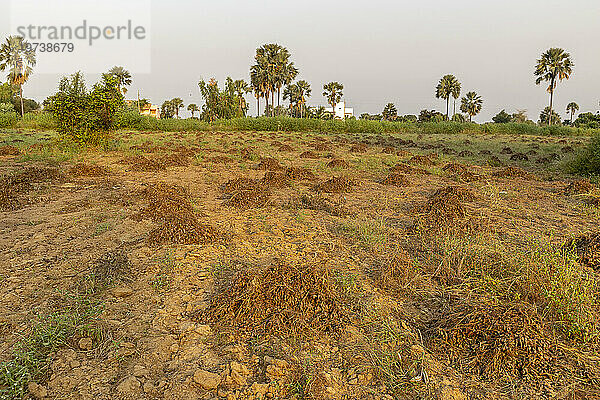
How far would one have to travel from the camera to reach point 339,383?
98.7 inches

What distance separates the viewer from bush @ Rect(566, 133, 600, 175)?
11094 mm

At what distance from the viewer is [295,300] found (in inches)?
127

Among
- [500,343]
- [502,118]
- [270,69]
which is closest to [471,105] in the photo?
[502,118]

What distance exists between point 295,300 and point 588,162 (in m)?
12.1

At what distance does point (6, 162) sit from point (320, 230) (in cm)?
1083

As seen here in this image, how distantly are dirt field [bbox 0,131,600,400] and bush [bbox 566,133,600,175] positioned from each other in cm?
568

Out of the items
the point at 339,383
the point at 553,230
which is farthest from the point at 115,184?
the point at 553,230

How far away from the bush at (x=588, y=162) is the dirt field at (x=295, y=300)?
5.68 metres

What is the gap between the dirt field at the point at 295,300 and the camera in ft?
8.24

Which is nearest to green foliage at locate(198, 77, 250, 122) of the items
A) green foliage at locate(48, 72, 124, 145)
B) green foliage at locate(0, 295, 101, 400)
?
green foliage at locate(48, 72, 124, 145)

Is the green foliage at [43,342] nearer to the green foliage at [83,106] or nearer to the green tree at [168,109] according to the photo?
the green foliage at [83,106]

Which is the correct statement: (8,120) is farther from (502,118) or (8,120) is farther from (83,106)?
(502,118)

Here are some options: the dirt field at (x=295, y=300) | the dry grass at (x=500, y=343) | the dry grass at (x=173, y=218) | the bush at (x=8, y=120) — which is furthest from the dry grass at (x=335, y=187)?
the bush at (x=8, y=120)

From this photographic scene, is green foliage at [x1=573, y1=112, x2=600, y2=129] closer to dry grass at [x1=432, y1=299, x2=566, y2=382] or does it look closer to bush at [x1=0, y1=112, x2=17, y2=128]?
dry grass at [x1=432, y1=299, x2=566, y2=382]
